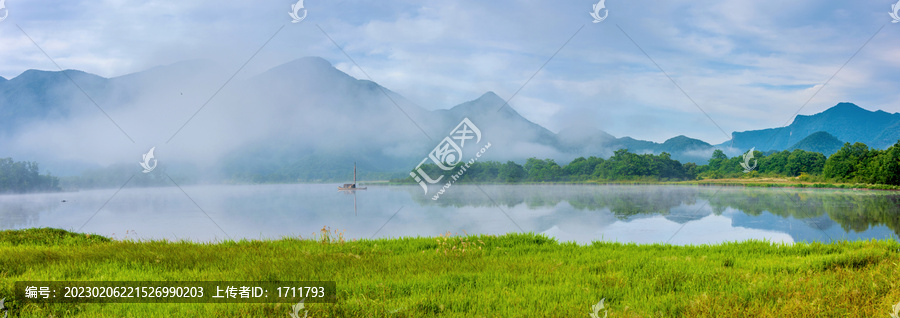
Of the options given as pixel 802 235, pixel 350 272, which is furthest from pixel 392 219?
pixel 350 272

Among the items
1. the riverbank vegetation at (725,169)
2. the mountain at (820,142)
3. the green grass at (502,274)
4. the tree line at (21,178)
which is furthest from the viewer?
the mountain at (820,142)

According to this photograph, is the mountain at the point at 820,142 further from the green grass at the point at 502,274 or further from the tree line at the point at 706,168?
the green grass at the point at 502,274

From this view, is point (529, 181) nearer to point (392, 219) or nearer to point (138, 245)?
point (392, 219)

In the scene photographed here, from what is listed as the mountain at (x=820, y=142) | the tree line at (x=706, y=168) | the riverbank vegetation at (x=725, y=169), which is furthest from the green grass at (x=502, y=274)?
the mountain at (x=820, y=142)

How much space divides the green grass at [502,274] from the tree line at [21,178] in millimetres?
102035

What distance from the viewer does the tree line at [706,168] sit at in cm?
5481

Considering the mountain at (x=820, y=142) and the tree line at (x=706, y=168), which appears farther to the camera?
the mountain at (x=820, y=142)

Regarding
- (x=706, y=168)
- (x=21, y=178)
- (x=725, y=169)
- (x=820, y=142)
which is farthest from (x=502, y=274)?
(x=820, y=142)

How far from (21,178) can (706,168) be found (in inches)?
5007

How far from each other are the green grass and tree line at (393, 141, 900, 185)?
189 ft

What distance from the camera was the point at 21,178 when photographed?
88250 mm

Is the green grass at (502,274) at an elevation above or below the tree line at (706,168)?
below

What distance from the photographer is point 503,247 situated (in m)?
10.2

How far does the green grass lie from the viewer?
5.27 m
